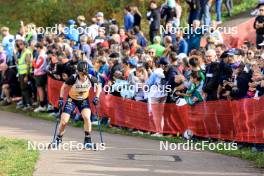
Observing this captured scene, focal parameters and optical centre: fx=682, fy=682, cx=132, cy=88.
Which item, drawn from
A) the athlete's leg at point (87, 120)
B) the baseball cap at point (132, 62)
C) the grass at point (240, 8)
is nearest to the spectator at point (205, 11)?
the baseball cap at point (132, 62)

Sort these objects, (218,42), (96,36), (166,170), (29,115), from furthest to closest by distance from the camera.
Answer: (96,36)
(29,115)
(218,42)
(166,170)

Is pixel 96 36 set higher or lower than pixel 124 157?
higher

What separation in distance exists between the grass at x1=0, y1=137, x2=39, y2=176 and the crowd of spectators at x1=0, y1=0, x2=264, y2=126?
4128 millimetres

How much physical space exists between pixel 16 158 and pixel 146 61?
5.82m

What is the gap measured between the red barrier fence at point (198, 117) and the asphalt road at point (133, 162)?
0.79 meters

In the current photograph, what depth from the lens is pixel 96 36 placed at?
24484 millimetres

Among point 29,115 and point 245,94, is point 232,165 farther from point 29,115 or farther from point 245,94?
point 29,115

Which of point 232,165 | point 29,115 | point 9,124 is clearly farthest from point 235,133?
point 29,115

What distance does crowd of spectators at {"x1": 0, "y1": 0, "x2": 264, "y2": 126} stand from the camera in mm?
16094

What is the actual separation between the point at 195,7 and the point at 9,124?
309 inches

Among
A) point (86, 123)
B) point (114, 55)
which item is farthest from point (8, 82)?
point (86, 123)

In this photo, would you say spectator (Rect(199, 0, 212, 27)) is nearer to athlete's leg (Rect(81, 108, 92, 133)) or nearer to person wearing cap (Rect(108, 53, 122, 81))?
person wearing cap (Rect(108, 53, 122, 81))

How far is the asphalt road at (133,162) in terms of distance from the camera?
12.8m

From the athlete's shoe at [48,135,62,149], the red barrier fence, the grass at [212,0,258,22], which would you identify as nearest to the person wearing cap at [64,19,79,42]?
the red barrier fence
